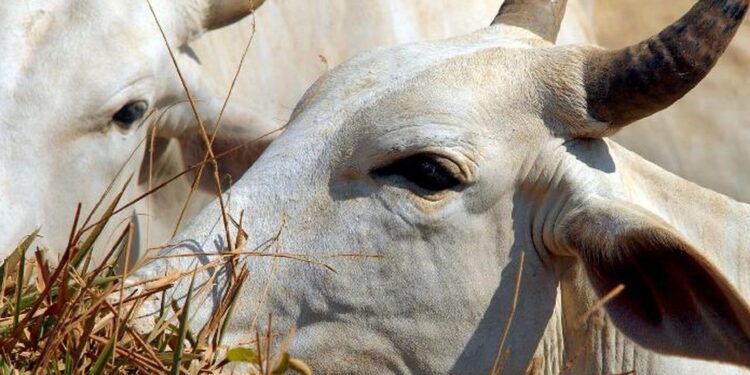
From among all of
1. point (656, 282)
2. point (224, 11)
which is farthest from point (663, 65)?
point (224, 11)

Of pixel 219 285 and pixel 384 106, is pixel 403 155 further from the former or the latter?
pixel 219 285

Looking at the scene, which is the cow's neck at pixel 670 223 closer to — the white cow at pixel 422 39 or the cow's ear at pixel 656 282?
the cow's ear at pixel 656 282

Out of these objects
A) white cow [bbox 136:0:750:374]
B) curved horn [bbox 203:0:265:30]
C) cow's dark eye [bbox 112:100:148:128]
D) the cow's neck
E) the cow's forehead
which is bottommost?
the cow's neck

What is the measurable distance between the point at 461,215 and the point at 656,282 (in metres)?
0.50

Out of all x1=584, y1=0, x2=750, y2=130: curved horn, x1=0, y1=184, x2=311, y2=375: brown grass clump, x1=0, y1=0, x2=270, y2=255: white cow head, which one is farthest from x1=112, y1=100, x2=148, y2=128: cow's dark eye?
x1=584, y1=0, x2=750, y2=130: curved horn

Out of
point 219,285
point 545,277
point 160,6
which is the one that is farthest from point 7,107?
point 545,277

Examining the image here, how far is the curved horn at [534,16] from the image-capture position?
4.46 meters

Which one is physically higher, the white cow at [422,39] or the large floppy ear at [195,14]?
the large floppy ear at [195,14]

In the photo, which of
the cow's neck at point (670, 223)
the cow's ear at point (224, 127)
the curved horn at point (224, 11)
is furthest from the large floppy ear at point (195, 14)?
the cow's neck at point (670, 223)

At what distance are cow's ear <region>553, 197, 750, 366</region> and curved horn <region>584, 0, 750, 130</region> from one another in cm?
24

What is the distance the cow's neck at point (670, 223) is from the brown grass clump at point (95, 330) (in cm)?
87

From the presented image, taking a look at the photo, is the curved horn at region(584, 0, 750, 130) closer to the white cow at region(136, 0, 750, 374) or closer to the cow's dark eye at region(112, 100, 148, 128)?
the white cow at region(136, 0, 750, 374)

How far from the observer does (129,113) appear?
557 centimetres

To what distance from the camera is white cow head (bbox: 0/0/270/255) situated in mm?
5242
